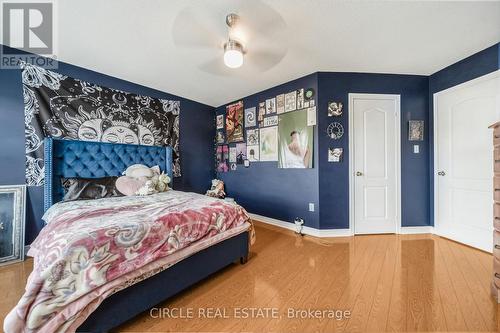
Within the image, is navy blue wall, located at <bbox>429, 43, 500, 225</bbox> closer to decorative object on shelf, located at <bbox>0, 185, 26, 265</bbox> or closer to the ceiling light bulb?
the ceiling light bulb

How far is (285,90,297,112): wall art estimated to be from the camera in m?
3.27

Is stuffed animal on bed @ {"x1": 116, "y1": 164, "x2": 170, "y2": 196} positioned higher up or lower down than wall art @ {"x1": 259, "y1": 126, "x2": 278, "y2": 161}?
lower down

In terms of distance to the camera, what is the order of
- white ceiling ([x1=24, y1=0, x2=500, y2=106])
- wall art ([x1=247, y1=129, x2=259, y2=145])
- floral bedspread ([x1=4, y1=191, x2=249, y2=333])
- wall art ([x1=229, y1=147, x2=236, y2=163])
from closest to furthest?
1. floral bedspread ([x1=4, y1=191, x2=249, y2=333])
2. white ceiling ([x1=24, y1=0, x2=500, y2=106])
3. wall art ([x1=247, y1=129, x2=259, y2=145])
4. wall art ([x1=229, y1=147, x2=236, y2=163])

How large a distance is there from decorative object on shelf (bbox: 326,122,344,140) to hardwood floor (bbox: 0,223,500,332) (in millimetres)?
1593

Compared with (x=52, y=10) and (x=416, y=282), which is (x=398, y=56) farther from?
(x=52, y=10)

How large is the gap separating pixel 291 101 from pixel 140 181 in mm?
2657

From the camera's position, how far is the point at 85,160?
2709 millimetres

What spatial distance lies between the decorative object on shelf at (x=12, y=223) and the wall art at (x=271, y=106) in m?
3.55

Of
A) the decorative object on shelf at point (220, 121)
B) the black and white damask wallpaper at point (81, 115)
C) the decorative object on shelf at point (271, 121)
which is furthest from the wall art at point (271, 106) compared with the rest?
the black and white damask wallpaper at point (81, 115)

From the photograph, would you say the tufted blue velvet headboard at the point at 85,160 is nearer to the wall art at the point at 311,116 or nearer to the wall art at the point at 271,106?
the wall art at the point at 271,106

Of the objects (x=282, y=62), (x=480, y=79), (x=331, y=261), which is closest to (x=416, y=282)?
(x=331, y=261)

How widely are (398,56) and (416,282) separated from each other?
8.61ft

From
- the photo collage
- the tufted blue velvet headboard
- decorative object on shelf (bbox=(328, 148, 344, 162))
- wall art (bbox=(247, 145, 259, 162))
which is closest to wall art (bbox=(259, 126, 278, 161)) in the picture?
the photo collage

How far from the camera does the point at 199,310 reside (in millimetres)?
1533
